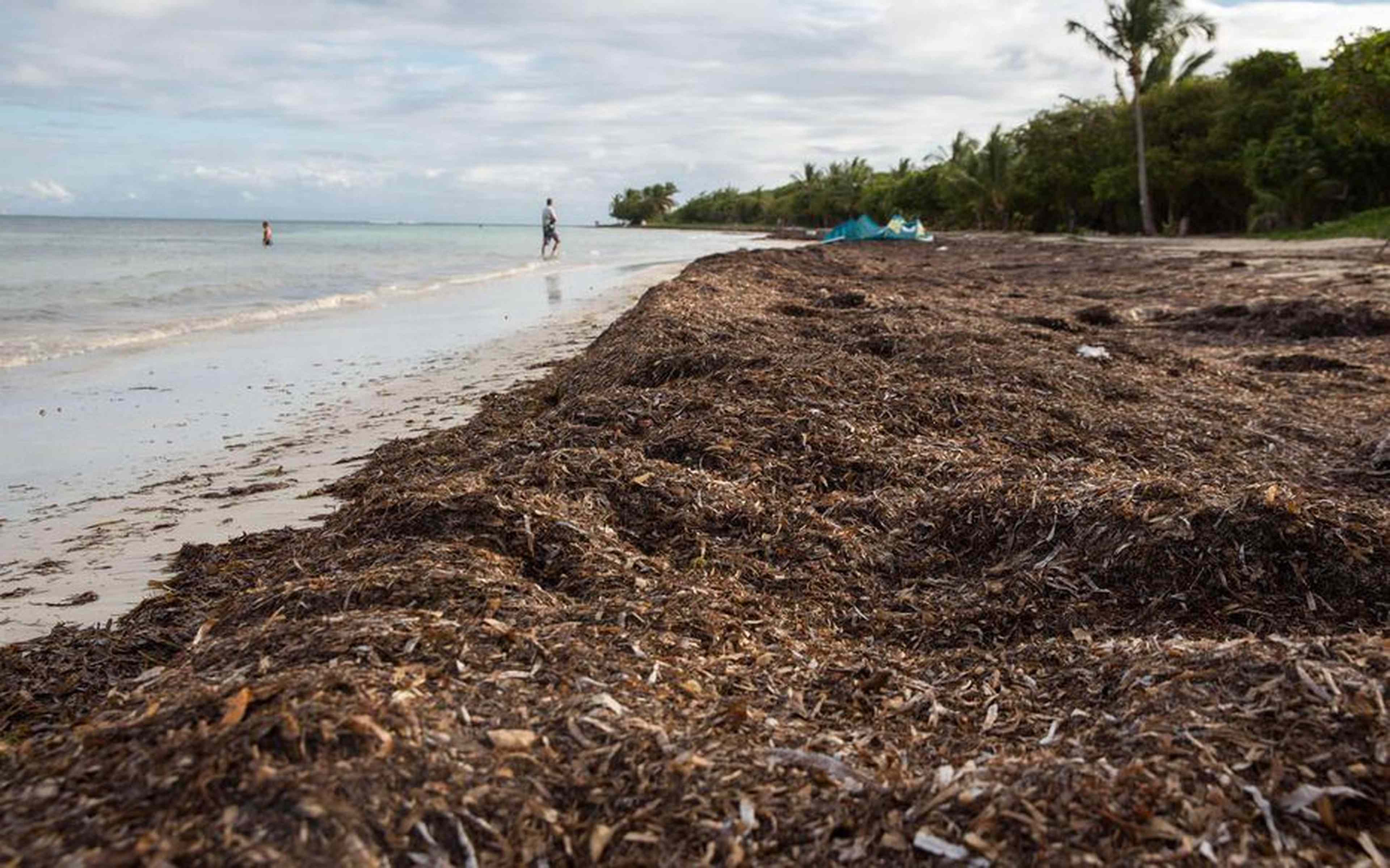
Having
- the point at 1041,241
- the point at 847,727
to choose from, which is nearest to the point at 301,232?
the point at 1041,241

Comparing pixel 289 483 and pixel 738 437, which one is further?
pixel 289 483

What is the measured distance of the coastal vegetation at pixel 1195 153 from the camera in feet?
91.9

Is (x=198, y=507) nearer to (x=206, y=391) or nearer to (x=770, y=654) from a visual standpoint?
(x=770, y=654)

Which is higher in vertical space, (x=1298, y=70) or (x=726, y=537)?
(x=1298, y=70)

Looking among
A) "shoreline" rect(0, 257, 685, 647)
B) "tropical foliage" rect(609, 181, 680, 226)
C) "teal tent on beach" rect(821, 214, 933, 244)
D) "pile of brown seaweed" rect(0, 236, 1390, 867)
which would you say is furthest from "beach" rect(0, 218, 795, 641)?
"tropical foliage" rect(609, 181, 680, 226)

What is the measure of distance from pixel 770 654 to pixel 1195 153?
3975 centimetres

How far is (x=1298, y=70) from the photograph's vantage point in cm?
3428

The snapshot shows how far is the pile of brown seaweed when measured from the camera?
199 cm

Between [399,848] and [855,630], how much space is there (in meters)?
1.79

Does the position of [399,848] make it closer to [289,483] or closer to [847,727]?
[847,727]

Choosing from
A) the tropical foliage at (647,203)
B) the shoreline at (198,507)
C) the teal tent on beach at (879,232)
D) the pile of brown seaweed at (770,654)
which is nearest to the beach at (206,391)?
the shoreline at (198,507)

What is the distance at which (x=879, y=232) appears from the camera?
3975cm

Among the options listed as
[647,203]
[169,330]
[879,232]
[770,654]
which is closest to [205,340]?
[169,330]

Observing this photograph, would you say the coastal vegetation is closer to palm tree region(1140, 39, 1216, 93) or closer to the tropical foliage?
palm tree region(1140, 39, 1216, 93)
